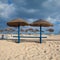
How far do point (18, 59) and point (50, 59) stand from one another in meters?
1.38

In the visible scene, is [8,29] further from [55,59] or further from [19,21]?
[55,59]

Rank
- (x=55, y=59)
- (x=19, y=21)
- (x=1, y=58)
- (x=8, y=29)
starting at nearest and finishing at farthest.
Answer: (x=55, y=59)
(x=1, y=58)
(x=19, y=21)
(x=8, y=29)

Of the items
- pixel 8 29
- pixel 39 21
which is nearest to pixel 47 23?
pixel 39 21

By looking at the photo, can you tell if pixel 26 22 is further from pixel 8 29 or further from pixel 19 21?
pixel 8 29

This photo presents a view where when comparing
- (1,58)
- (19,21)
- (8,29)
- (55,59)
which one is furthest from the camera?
(8,29)

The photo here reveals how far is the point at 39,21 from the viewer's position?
37.7 ft

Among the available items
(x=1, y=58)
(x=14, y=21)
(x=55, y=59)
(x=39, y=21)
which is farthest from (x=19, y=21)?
(x=55, y=59)

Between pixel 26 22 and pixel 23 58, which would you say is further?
pixel 26 22

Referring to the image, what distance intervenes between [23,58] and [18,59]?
0.80ft

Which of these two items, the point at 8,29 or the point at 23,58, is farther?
the point at 8,29

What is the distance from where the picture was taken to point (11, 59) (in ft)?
20.8

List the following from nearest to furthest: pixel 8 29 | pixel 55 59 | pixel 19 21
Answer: pixel 55 59
pixel 19 21
pixel 8 29

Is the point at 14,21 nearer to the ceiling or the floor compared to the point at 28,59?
nearer to the ceiling

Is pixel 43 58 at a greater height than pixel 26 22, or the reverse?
pixel 26 22
